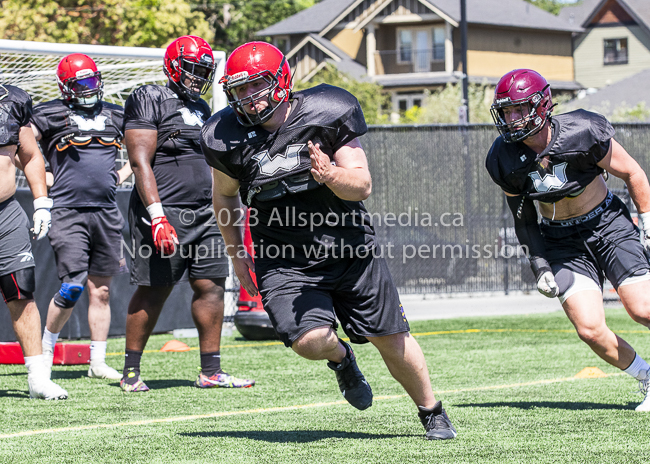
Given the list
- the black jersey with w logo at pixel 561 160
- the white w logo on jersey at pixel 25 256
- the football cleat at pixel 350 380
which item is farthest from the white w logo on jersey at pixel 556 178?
the white w logo on jersey at pixel 25 256

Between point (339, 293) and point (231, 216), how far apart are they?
27.8 inches

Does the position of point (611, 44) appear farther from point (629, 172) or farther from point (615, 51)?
point (629, 172)

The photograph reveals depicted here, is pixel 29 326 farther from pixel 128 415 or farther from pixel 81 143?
pixel 81 143

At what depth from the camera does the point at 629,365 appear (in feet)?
16.1

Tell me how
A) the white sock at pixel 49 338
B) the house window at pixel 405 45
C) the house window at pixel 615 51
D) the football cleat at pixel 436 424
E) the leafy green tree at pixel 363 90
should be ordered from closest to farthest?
the football cleat at pixel 436 424 < the white sock at pixel 49 338 < the leafy green tree at pixel 363 90 < the house window at pixel 405 45 < the house window at pixel 615 51

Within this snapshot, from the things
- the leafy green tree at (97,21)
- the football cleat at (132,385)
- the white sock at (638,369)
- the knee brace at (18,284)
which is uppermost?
the leafy green tree at (97,21)

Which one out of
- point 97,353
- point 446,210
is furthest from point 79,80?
point 446,210

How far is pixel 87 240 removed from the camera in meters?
6.37

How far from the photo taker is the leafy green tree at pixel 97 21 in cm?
2531

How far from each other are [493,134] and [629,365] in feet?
26.6

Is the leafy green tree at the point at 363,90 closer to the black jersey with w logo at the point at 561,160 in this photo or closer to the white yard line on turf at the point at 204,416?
the white yard line on turf at the point at 204,416

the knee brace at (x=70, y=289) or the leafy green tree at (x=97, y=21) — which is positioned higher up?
the leafy green tree at (x=97, y=21)

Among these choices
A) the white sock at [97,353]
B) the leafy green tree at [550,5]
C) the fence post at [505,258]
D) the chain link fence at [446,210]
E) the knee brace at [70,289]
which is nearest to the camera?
the knee brace at [70,289]

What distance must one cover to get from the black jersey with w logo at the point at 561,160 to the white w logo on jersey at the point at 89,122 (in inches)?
124
